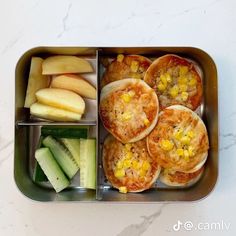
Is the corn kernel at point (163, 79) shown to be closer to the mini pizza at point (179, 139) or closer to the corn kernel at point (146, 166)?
the mini pizza at point (179, 139)

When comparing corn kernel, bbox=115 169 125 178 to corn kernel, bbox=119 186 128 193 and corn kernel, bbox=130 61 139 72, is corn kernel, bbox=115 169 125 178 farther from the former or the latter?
corn kernel, bbox=130 61 139 72

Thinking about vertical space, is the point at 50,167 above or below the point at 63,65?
below

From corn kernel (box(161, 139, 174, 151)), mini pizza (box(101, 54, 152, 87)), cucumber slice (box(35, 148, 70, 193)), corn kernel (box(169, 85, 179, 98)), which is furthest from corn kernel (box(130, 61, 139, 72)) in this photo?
cucumber slice (box(35, 148, 70, 193))

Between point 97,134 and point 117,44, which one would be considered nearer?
point 97,134

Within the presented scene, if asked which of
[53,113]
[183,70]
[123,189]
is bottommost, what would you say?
[123,189]

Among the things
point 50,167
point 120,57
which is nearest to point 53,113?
point 50,167

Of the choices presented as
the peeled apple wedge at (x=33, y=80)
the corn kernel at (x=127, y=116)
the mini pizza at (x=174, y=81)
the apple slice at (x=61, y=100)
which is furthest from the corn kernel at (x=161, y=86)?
the peeled apple wedge at (x=33, y=80)

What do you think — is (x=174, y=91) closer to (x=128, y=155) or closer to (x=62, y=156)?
(x=128, y=155)
